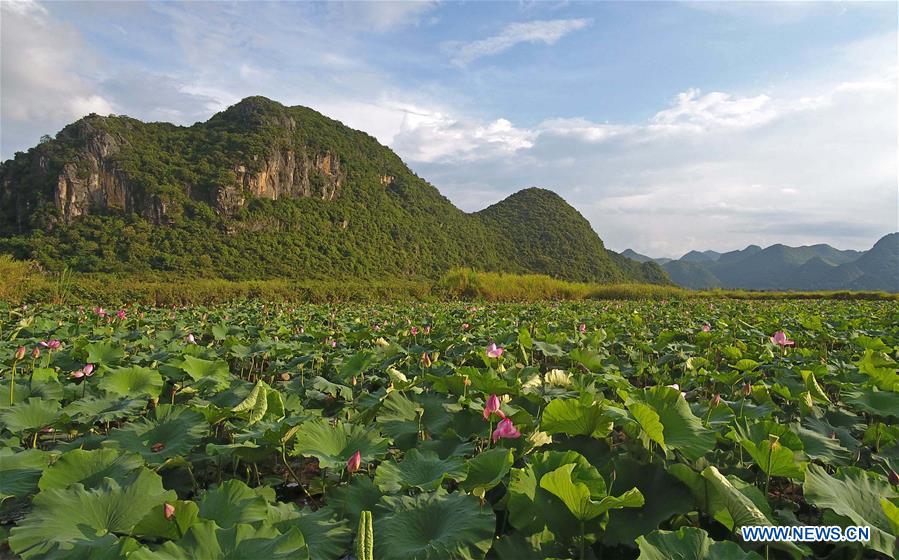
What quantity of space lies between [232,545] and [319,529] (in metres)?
0.29

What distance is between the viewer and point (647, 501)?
141cm

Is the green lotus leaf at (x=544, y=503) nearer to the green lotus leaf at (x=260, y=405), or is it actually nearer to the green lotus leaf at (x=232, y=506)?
the green lotus leaf at (x=232, y=506)

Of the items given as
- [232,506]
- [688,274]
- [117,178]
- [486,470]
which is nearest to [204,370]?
[232,506]

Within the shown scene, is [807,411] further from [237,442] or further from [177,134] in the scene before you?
[177,134]

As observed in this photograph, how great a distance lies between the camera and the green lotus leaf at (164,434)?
183 centimetres

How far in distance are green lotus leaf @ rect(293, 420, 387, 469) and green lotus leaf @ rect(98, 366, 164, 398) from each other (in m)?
1.40

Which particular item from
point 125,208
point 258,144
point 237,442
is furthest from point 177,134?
point 237,442

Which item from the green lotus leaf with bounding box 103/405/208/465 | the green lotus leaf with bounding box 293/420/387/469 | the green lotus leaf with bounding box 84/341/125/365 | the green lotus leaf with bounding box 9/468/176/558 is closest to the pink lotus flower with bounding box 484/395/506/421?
the green lotus leaf with bounding box 293/420/387/469

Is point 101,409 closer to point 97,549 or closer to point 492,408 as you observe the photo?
point 97,549

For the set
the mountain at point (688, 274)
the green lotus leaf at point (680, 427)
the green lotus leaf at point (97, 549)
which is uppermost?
the mountain at point (688, 274)

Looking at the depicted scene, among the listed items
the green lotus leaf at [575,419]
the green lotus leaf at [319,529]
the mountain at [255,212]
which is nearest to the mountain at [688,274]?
the mountain at [255,212]

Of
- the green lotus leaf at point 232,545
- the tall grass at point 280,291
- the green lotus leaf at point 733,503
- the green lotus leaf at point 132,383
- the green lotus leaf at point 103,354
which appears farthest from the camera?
the tall grass at point 280,291

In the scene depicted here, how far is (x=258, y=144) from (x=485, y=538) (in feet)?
194

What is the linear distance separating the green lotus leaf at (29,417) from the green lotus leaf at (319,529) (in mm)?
1473
